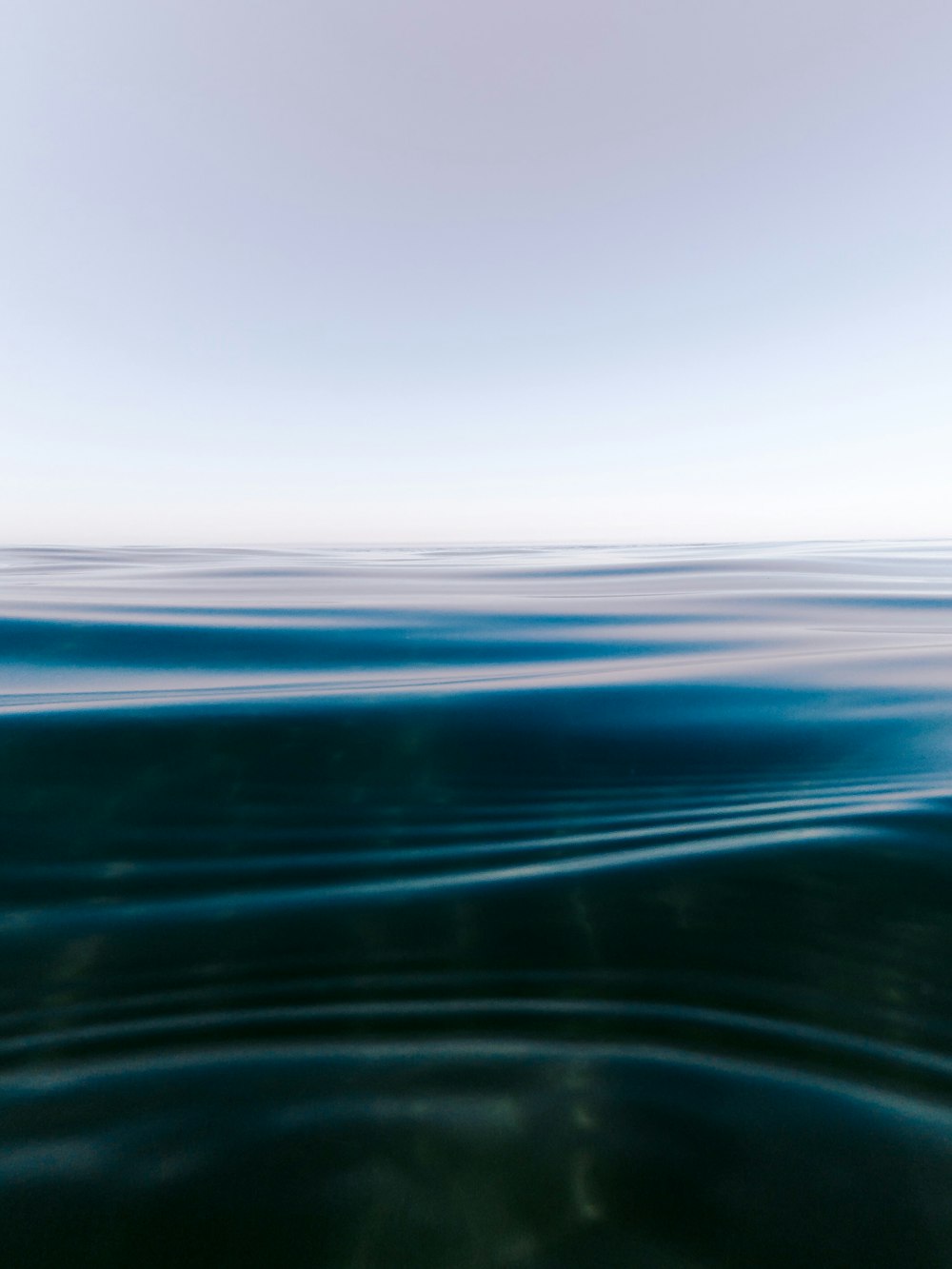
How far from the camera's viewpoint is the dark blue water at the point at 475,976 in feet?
2.83

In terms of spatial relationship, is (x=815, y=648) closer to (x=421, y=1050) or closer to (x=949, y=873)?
(x=949, y=873)

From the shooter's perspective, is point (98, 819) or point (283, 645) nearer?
point (98, 819)

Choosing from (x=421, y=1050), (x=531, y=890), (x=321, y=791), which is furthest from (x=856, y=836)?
(x=321, y=791)

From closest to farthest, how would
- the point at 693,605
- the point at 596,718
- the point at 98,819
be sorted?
the point at 98,819
the point at 596,718
the point at 693,605

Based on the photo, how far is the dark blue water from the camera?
34.0 inches

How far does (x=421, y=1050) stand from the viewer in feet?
3.64

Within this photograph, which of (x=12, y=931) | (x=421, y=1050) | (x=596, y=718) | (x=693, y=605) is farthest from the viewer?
(x=693, y=605)

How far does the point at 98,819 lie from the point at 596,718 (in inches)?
71.3

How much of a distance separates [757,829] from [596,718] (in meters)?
0.92

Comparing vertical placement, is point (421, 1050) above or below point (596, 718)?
below

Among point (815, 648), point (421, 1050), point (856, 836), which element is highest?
point (815, 648)

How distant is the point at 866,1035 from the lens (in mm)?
1120

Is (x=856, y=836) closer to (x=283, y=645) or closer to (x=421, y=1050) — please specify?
(x=421, y=1050)

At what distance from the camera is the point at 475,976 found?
50.7 inches
